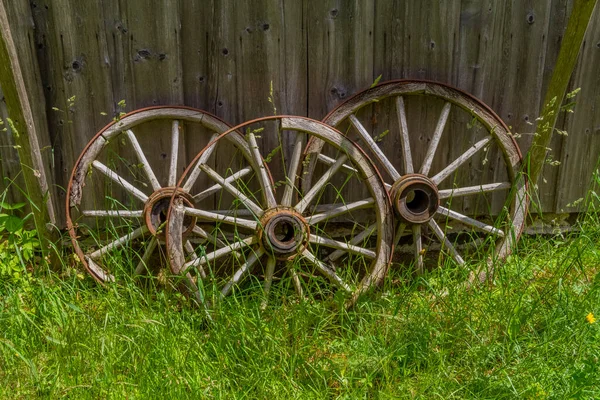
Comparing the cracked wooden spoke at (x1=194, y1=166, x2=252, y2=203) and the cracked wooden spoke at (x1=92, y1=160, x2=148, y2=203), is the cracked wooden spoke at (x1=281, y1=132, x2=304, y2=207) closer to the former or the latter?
the cracked wooden spoke at (x1=194, y1=166, x2=252, y2=203)

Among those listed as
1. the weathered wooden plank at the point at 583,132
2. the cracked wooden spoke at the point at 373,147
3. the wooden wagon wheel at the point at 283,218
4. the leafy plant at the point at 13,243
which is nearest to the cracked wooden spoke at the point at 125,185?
the wooden wagon wheel at the point at 283,218

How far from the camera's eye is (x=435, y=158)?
3.29 m

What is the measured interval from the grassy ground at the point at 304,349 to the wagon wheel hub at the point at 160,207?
0.45 metres

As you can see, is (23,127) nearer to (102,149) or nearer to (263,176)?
(102,149)

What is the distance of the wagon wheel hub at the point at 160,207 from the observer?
287 cm

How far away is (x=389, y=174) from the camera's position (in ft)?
10.2

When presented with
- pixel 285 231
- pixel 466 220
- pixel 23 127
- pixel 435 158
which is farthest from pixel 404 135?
pixel 23 127

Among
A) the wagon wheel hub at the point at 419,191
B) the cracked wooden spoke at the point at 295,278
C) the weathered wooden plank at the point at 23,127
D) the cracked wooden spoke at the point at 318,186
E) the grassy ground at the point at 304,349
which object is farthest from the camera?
the wagon wheel hub at the point at 419,191

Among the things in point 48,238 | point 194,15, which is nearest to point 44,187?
point 48,238

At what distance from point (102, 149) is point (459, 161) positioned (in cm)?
199

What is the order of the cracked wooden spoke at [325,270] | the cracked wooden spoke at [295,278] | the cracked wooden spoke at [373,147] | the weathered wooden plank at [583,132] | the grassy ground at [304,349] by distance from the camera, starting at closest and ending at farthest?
the grassy ground at [304,349] < the cracked wooden spoke at [295,278] < the cracked wooden spoke at [325,270] < the cracked wooden spoke at [373,147] < the weathered wooden plank at [583,132]

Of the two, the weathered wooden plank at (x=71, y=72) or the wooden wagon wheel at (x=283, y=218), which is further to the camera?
Answer: the weathered wooden plank at (x=71, y=72)

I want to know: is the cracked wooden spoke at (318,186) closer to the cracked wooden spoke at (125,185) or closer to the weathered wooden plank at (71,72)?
the cracked wooden spoke at (125,185)

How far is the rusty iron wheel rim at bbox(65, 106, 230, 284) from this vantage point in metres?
2.89
